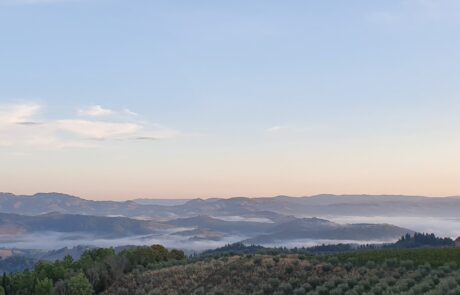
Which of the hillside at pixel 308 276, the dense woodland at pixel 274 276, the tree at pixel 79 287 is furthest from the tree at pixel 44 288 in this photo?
the hillside at pixel 308 276

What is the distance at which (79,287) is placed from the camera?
46688 millimetres

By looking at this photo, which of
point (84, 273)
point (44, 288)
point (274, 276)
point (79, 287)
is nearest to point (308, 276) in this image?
point (274, 276)

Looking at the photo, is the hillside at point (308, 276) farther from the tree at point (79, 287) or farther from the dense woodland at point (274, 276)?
the tree at point (79, 287)

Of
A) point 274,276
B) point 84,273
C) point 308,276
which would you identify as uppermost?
point 308,276

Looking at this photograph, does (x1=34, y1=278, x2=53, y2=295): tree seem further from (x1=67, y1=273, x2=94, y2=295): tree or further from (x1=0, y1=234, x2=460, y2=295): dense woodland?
(x1=67, y1=273, x2=94, y2=295): tree

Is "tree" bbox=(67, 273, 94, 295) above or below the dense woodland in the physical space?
below

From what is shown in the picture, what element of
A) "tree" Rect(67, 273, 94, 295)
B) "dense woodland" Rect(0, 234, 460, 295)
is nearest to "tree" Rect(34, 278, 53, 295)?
"dense woodland" Rect(0, 234, 460, 295)

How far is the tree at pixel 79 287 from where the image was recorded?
4628 cm

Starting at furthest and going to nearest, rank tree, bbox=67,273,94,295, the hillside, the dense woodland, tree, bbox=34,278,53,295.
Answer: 1. tree, bbox=34,278,53,295
2. tree, bbox=67,273,94,295
3. the dense woodland
4. the hillside

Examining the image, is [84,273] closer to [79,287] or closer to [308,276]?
[79,287]

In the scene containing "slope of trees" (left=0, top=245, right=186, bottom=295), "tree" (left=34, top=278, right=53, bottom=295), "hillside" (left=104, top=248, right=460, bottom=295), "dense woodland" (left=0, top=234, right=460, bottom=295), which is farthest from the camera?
"slope of trees" (left=0, top=245, right=186, bottom=295)

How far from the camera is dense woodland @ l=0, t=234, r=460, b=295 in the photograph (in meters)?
35.6

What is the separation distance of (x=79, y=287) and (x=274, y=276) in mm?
15729

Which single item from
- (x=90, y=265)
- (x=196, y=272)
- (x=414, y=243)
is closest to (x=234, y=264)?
(x=196, y=272)
